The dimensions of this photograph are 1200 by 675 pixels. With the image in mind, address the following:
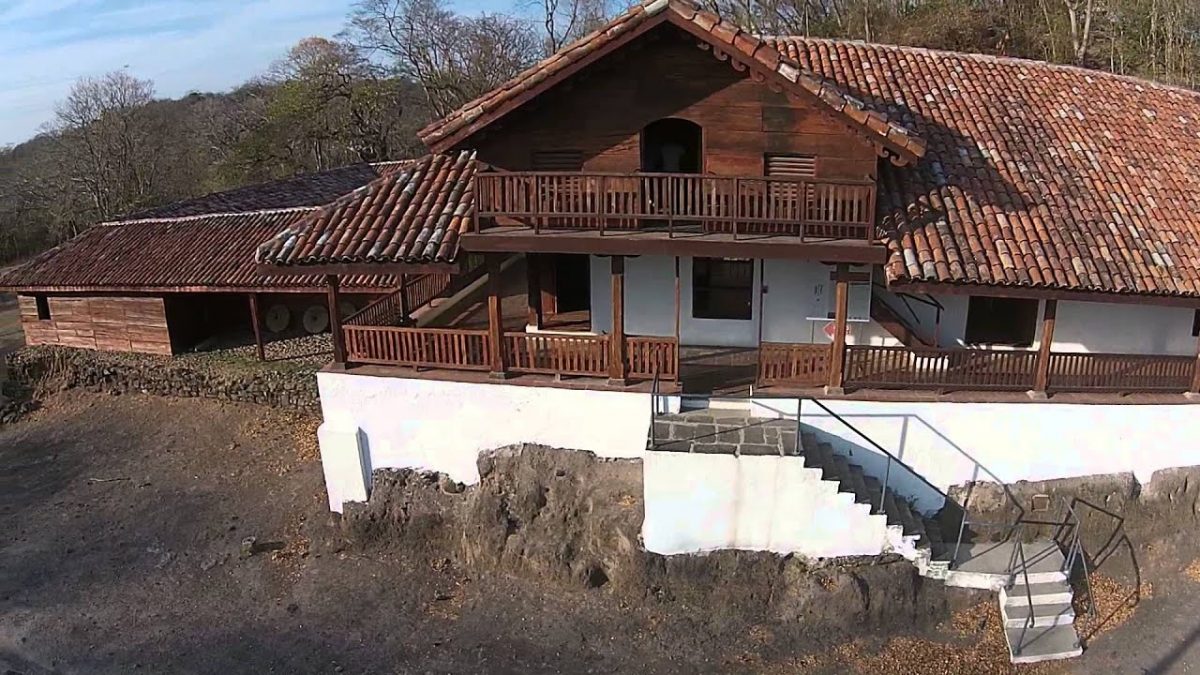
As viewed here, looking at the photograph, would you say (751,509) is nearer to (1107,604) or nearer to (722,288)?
(722,288)

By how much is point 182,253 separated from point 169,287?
1.56 meters

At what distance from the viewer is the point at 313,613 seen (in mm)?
12203

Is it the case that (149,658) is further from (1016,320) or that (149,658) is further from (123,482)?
(1016,320)

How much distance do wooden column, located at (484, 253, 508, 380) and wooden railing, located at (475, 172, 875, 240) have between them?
80cm

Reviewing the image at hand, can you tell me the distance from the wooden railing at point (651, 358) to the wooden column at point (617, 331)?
161mm

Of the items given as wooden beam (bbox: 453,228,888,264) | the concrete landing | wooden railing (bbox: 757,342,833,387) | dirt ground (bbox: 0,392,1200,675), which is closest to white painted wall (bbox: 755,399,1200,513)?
wooden railing (bbox: 757,342,833,387)

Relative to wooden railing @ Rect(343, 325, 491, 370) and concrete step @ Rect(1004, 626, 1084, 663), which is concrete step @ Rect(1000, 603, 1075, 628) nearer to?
concrete step @ Rect(1004, 626, 1084, 663)

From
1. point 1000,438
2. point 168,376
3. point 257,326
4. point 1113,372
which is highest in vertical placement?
point 1113,372

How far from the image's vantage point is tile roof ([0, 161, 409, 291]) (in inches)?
818

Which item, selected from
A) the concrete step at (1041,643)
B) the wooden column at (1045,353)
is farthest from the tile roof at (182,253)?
the concrete step at (1041,643)

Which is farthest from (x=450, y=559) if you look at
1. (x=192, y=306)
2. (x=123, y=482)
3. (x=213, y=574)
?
(x=192, y=306)

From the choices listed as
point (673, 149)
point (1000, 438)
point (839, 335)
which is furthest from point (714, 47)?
point (1000, 438)

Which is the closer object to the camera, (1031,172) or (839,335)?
(839,335)

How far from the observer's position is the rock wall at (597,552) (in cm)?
1149
